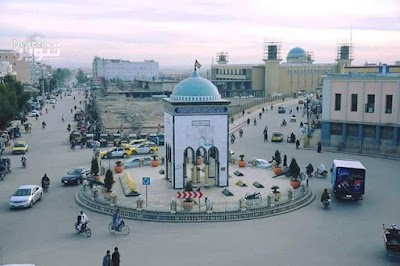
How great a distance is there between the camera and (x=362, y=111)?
37.9 m

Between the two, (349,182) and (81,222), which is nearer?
(81,222)

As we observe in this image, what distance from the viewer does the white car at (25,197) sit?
22.1m

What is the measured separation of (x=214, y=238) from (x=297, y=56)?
324 ft

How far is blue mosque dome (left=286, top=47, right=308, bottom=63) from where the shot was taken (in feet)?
362

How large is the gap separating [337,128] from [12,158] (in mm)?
24765

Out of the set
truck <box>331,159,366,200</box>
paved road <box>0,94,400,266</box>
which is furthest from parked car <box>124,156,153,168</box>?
truck <box>331,159,366,200</box>

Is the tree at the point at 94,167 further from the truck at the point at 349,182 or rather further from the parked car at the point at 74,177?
the truck at the point at 349,182

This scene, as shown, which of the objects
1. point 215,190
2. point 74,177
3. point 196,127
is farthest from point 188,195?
point 74,177

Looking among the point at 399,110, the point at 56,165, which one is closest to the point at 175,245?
the point at 56,165

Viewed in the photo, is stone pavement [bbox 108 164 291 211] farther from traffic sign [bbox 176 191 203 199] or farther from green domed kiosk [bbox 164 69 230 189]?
green domed kiosk [bbox 164 69 230 189]

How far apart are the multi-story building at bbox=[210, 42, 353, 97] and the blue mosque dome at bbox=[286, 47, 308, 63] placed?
13.2 feet

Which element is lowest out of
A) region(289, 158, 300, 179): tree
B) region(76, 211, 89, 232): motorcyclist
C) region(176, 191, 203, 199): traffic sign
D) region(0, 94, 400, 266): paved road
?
region(0, 94, 400, 266): paved road

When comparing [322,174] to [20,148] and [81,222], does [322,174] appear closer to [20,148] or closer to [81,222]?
[81,222]

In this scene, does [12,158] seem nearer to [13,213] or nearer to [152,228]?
[13,213]
